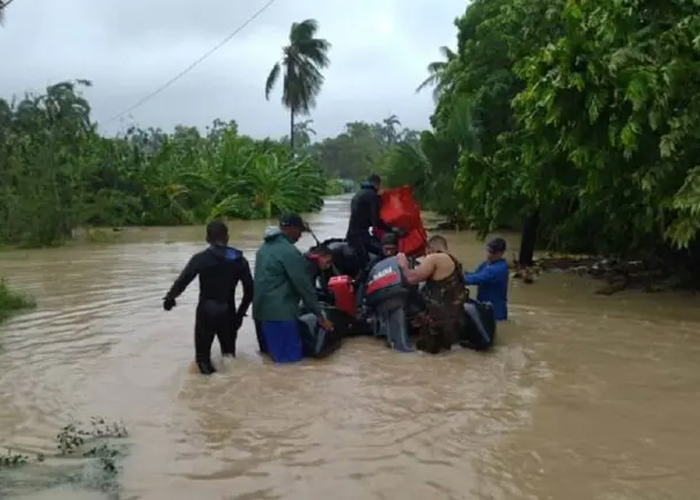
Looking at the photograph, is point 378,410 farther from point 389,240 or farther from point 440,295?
point 389,240

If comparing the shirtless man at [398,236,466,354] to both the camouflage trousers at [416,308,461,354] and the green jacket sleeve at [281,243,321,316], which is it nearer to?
the camouflage trousers at [416,308,461,354]

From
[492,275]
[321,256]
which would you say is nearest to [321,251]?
[321,256]

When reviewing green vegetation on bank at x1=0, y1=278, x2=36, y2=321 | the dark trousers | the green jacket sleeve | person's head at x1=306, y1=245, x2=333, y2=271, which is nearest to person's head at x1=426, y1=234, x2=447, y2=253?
person's head at x1=306, y1=245, x2=333, y2=271

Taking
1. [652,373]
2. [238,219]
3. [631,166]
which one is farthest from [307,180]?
[652,373]

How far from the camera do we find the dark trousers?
873 cm

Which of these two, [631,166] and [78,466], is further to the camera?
[631,166]

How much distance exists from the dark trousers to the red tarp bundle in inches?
123

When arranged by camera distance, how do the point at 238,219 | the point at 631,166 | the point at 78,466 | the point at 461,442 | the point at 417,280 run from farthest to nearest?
the point at 238,219 < the point at 631,166 < the point at 417,280 < the point at 461,442 < the point at 78,466

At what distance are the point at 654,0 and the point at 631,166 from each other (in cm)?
209

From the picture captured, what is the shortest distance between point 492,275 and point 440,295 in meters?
1.17

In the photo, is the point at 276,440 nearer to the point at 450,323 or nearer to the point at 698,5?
the point at 450,323

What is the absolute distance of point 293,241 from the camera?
930cm

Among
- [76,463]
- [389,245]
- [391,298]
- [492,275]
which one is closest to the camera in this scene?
[76,463]

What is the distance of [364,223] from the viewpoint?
11289 millimetres
